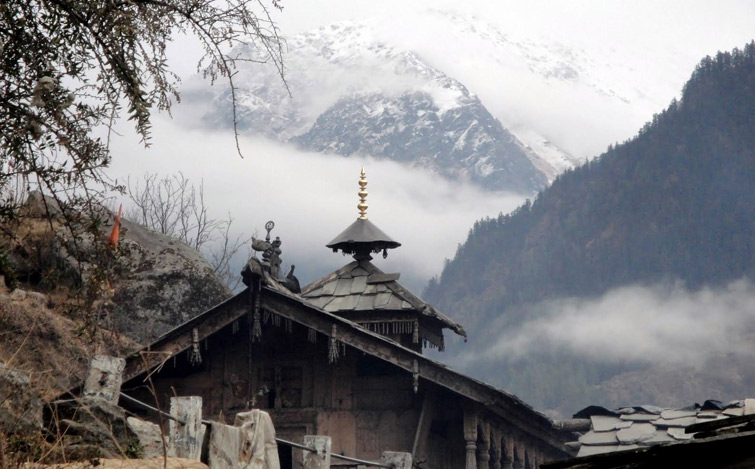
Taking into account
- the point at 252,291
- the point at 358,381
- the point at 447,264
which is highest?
the point at 447,264

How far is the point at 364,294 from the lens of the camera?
1900cm

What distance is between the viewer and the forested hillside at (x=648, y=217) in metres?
152

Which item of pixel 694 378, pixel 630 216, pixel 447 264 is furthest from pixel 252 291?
pixel 447 264

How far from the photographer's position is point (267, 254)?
18.0m

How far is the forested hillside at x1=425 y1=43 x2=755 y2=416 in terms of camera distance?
469 ft

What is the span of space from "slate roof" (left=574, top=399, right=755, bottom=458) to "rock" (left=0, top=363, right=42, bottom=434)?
28.2 ft

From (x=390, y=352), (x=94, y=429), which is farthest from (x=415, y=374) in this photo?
(x=94, y=429)

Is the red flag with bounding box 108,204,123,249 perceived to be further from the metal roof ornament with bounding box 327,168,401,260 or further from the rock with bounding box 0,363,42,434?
the metal roof ornament with bounding box 327,168,401,260

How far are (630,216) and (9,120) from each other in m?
156

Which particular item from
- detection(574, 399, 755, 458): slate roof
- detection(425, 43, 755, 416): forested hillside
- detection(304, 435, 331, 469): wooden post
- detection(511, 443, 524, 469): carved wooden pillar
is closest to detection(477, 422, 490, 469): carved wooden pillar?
detection(511, 443, 524, 469): carved wooden pillar

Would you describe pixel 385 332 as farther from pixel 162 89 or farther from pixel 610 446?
pixel 162 89

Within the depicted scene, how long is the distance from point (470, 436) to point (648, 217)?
484ft

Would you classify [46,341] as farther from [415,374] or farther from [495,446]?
[495,446]

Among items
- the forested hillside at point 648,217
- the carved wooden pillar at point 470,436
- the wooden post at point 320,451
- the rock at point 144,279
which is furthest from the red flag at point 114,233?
the forested hillside at point 648,217
